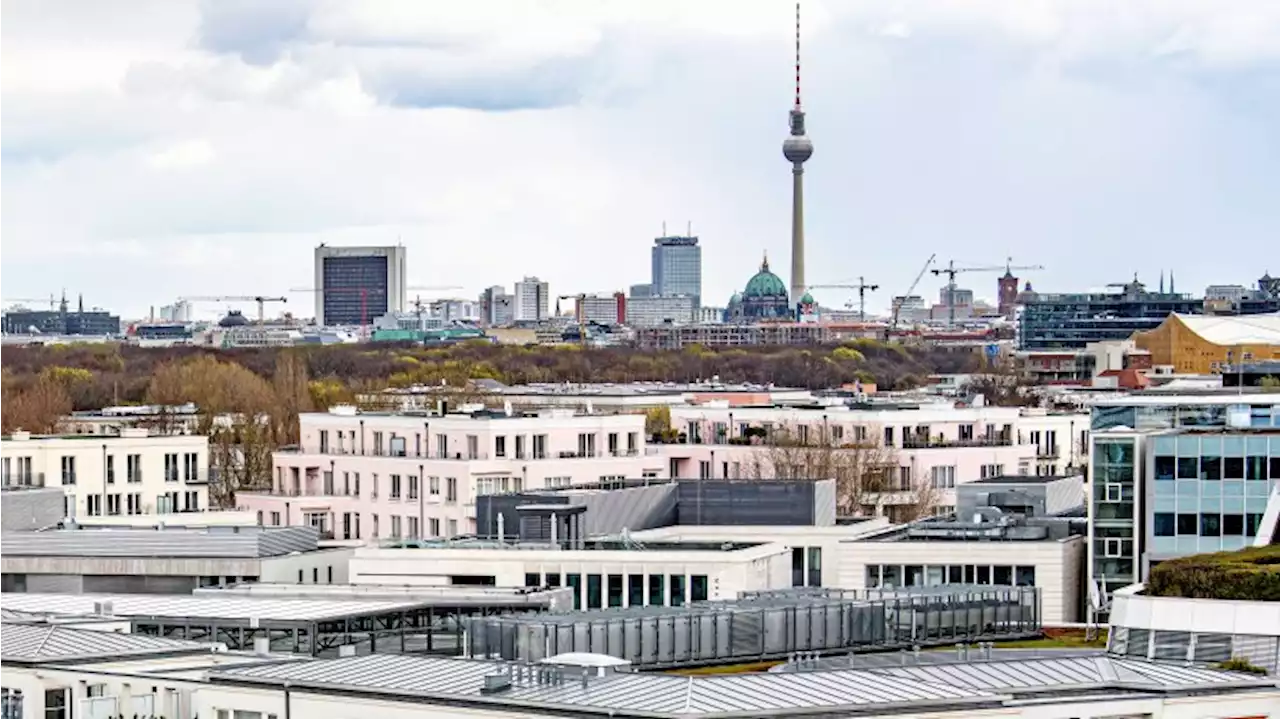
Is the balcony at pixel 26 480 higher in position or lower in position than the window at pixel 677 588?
higher

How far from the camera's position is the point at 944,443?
338 ft

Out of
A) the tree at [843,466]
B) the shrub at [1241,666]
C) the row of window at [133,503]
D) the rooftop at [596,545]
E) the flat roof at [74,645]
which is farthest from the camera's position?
the tree at [843,466]

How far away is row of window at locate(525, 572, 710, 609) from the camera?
197ft

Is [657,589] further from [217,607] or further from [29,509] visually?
[29,509]

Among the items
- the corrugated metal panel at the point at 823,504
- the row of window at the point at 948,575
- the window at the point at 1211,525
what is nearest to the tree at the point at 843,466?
the corrugated metal panel at the point at 823,504

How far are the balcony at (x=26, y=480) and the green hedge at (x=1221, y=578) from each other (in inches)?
1805

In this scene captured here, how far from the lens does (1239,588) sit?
44906 millimetres

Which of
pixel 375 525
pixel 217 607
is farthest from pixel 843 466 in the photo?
pixel 217 607

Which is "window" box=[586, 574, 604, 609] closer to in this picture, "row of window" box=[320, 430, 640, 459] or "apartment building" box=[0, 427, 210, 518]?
"row of window" box=[320, 430, 640, 459]

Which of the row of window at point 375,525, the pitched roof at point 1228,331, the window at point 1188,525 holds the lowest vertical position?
the row of window at point 375,525

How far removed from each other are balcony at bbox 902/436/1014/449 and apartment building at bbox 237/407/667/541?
10882 mm

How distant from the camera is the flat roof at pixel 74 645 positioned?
44.1 meters

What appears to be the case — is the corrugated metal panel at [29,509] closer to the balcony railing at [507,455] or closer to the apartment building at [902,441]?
the balcony railing at [507,455]

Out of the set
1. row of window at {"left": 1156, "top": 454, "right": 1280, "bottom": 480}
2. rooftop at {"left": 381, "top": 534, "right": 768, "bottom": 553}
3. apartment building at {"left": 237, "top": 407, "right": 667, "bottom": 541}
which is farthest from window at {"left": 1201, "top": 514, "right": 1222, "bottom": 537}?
apartment building at {"left": 237, "top": 407, "right": 667, "bottom": 541}
